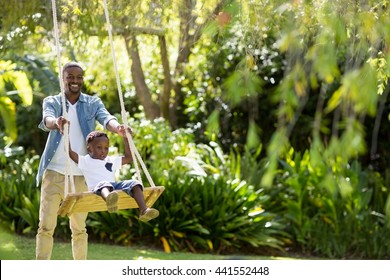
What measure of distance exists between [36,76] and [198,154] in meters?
1.89

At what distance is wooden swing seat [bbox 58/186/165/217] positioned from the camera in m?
4.37

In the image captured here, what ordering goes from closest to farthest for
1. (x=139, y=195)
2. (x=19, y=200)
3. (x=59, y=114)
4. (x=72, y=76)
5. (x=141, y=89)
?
(x=139, y=195)
(x=72, y=76)
(x=59, y=114)
(x=19, y=200)
(x=141, y=89)

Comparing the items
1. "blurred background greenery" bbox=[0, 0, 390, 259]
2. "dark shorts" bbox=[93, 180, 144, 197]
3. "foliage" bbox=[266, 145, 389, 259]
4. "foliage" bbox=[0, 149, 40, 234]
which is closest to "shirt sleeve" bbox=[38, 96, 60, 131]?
"dark shorts" bbox=[93, 180, 144, 197]

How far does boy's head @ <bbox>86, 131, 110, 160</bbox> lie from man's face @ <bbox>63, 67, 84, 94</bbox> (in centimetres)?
38

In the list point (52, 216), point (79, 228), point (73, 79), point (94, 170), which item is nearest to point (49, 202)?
point (52, 216)

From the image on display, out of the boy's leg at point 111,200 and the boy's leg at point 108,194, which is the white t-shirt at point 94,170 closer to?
the boy's leg at point 108,194

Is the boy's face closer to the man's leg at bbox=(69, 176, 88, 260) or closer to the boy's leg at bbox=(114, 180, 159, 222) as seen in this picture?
the boy's leg at bbox=(114, 180, 159, 222)

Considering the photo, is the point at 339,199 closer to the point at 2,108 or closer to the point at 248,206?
the point at 248,206

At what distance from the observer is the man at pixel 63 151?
5.00 meters

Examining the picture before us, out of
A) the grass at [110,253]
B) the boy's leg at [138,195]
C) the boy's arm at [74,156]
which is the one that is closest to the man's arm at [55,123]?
the boy's arm at [74,156]

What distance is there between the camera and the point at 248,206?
797 cm

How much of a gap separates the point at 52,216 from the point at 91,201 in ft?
2.12

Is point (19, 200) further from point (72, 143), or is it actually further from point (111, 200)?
point (111, 200)

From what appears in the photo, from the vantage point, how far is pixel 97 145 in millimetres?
4742
